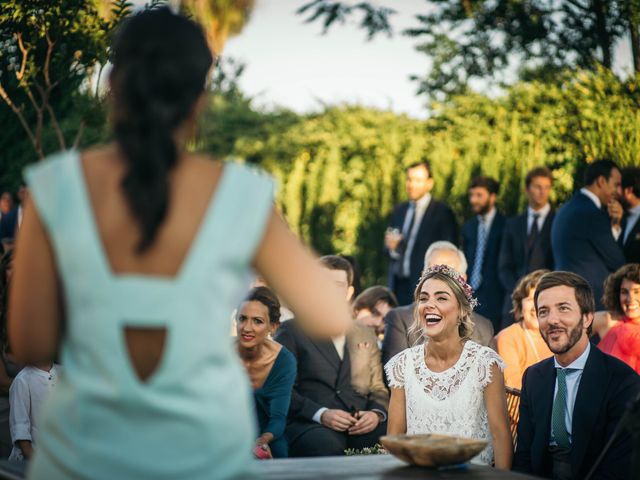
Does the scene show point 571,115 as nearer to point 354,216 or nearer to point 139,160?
point 354,216

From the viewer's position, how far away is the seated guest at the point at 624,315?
6055 mm

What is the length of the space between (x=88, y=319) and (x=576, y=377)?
10.6 feet

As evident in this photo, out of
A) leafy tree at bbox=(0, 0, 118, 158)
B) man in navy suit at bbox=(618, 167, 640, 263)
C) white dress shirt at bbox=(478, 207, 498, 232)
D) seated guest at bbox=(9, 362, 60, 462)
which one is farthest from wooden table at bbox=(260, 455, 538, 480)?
white dress shirt at bbox=(478, 207, 498, 232)

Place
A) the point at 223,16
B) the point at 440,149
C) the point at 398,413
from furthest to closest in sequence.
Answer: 1. the point at 223,16
2. the point at 440,149
3. the point at 398,413

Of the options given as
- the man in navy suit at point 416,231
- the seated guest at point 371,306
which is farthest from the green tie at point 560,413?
the man in navy suit at point 416,231

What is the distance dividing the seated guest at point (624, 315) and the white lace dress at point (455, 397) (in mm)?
1418

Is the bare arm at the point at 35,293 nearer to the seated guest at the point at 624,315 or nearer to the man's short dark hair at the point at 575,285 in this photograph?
the man's short dark hair at the point at 575,285

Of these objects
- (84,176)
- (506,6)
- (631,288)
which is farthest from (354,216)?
(84,176)

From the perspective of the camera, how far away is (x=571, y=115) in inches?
413

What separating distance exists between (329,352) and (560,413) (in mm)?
2333

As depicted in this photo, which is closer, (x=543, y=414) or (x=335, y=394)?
(x=543, y=414)

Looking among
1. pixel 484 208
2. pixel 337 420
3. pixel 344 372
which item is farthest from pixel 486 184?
pixel 337 420

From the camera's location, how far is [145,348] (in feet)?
5.74

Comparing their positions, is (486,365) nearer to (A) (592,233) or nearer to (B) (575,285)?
(B) (575,285)
